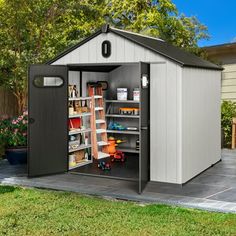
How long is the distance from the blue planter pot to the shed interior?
1.03 meters

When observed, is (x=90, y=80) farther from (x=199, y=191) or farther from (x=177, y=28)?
(x=177, y=28)

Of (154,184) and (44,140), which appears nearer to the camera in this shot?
(154,184)

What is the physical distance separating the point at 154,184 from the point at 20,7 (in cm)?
488

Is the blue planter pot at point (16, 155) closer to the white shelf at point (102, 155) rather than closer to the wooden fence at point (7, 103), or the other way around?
the white shelf at point (102, 155)

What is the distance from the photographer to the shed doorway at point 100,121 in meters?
7.01

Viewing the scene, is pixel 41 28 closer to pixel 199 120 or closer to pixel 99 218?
pixel 199 120

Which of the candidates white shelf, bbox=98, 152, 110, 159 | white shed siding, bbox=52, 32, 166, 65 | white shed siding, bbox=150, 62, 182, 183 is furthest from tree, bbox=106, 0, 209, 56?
white shed siding, bbox=150, 62, 182, 183

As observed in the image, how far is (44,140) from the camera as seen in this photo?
7.69 metres

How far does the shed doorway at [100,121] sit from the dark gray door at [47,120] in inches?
0.6

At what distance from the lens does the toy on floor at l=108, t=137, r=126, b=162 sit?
30.4 feet

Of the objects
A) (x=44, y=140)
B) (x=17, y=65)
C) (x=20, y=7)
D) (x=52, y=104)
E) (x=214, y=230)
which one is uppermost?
(x=20, y=7)

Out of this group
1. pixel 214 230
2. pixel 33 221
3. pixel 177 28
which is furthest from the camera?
pixel 177 28

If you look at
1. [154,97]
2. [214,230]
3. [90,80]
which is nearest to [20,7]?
[90,80]

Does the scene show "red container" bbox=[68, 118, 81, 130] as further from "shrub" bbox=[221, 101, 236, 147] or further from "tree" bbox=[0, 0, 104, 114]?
"shrub" bbox=[221, 101, 236, 147]
